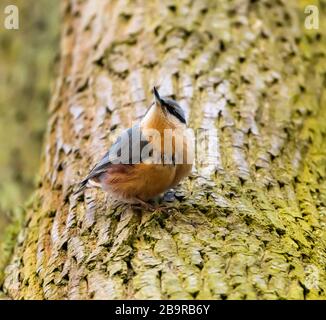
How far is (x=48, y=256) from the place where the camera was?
3.38m

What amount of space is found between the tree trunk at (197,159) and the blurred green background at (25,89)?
1.77ft

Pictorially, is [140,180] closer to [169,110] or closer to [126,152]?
[126,152]

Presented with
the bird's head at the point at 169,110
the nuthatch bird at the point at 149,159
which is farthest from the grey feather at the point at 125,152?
the bird's head at the point at 169,110

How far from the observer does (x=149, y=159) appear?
3.42 meters

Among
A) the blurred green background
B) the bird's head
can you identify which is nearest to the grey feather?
the bird's head

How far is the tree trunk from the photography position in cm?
292

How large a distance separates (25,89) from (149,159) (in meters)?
3.03

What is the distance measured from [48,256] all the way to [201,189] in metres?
0.86

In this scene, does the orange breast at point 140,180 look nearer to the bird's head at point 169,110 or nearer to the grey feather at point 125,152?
the grey feather at point 125,152

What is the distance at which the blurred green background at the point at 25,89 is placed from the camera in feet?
18.4

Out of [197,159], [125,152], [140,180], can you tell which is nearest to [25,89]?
[197,159]
